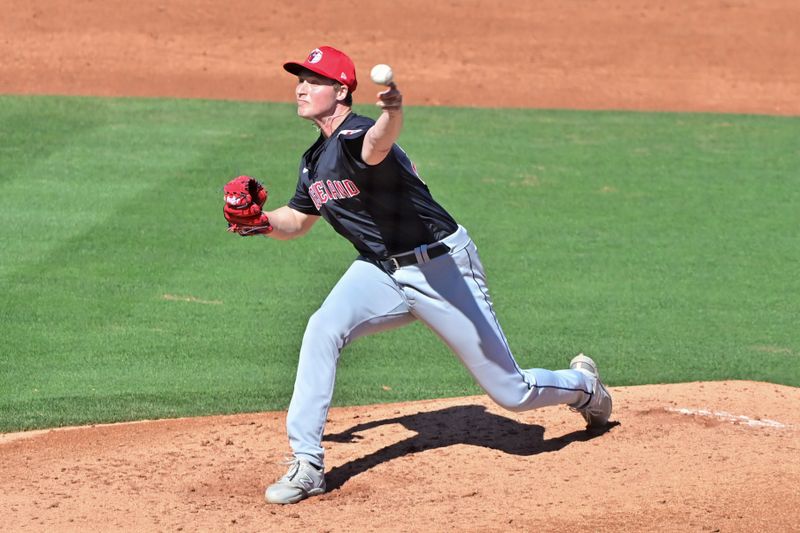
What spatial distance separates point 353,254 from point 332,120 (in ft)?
14.4

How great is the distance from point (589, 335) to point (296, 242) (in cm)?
291

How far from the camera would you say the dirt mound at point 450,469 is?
512 centimetres

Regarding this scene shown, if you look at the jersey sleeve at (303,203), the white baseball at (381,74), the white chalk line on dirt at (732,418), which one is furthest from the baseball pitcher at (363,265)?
the white chalk line on dirt at (732,418)

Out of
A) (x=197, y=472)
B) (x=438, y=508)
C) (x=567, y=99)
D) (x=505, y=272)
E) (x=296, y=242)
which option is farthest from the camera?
(x=567, y=99)

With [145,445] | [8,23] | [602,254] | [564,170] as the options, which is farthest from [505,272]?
[8,23]

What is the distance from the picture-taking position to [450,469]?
5.83 m

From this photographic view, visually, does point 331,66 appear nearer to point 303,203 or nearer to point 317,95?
point 317,95

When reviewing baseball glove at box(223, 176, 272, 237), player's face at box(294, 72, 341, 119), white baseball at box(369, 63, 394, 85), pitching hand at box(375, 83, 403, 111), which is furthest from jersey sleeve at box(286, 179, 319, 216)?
white baseball at box(369, 63, 394, 85)

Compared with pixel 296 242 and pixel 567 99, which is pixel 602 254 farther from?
pixel 567 99

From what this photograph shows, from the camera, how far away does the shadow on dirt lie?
6.02 meters

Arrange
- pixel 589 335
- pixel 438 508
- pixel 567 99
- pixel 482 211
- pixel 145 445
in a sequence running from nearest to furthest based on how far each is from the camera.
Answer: pixel 438 508 < pixel 145 445 < pixel 589 335 < pixel 482 211 < pixel 567 99

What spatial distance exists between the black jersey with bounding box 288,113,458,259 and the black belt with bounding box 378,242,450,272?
0.02 meters

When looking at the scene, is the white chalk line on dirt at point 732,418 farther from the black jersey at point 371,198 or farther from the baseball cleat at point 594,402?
the black jersey at point 371,198

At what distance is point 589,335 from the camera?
8.38 metres
